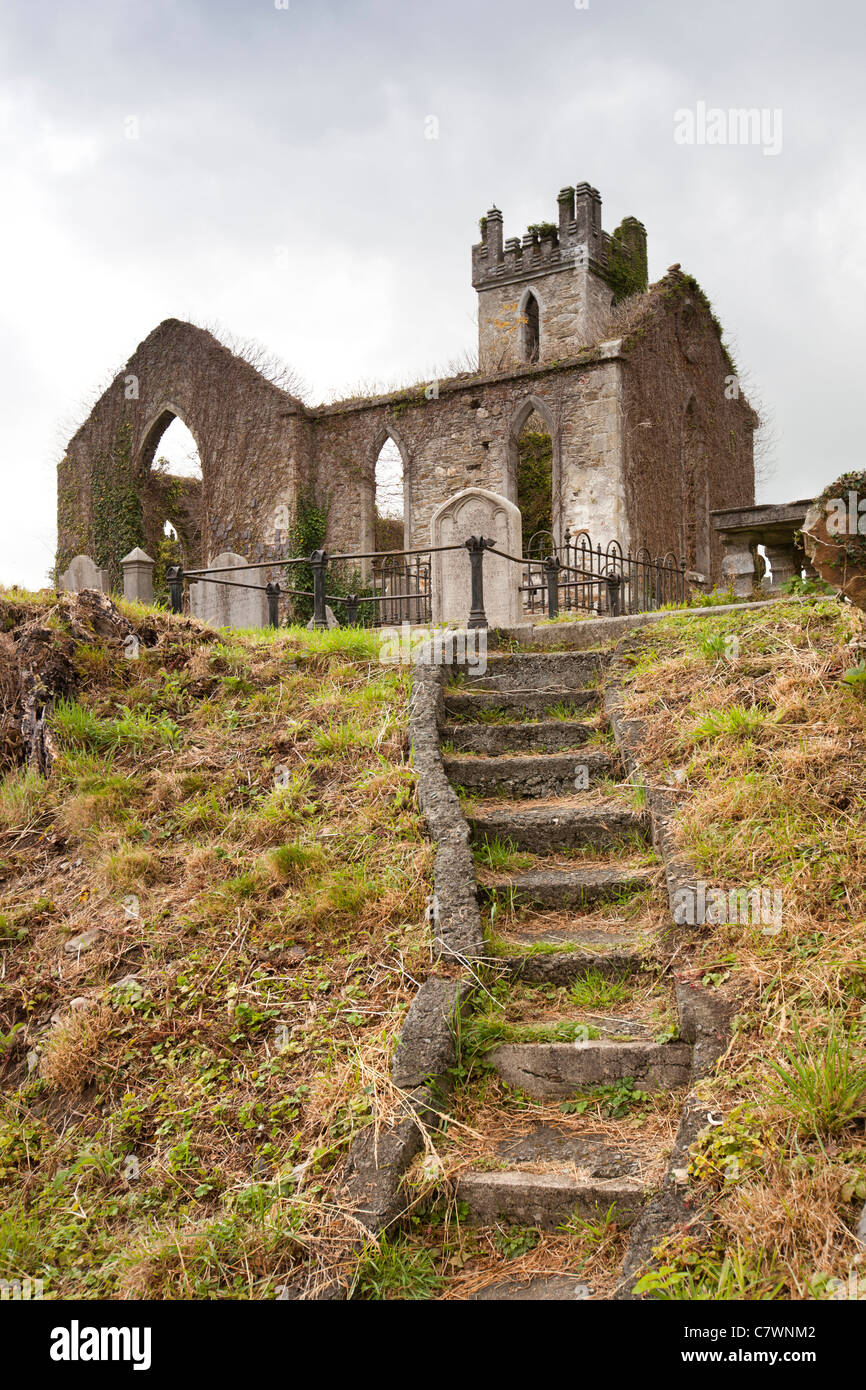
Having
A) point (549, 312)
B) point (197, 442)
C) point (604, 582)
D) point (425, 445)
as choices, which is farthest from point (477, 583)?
point (549, 312)

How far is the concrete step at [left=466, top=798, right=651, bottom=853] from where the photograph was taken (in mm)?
4805

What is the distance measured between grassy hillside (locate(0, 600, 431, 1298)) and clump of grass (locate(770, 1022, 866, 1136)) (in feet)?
4.53

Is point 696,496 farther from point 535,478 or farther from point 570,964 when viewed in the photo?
point 570,964

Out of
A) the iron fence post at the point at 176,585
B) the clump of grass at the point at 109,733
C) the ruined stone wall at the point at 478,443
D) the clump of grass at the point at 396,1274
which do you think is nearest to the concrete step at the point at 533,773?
the clump of grass at the point at 109,733

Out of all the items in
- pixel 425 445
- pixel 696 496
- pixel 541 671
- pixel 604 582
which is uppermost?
pixel 425 445

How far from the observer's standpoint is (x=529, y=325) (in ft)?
84.6

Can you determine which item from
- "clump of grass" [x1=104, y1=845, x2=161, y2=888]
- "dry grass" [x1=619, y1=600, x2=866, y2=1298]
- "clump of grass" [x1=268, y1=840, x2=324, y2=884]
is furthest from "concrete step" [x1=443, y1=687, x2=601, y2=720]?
"clump of grass" [x1=104, y1=845, x2=161, y2=888]

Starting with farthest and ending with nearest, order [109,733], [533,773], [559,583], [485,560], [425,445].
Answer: [425,445], [559,583], [485,560], [109,733], [533,773]

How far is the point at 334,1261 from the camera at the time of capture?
290 centimetres

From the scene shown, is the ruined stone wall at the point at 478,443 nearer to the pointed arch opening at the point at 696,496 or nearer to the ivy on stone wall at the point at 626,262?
the pointed arch opening at the point at 696,496

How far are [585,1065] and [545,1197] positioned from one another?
0.56 meters

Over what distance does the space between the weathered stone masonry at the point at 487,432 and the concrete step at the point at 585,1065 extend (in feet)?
45.0

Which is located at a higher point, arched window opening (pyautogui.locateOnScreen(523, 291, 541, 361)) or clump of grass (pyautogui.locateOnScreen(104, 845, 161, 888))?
arched window opening (pyautogui.locateOnScreen(523, 291, 541, 361))

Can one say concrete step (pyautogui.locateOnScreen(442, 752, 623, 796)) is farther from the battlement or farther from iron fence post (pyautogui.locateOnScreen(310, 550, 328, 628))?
the battlement
